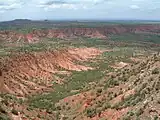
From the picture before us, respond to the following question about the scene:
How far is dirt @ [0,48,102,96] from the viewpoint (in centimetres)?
5559

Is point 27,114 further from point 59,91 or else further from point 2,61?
point 2,61

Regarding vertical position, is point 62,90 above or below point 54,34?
below

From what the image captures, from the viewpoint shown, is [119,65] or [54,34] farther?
[54,34]

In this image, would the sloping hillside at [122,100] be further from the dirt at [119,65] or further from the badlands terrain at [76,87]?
the dirt at [119,65]

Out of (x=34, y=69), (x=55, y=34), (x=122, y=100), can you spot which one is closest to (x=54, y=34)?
(x=55, y=34)

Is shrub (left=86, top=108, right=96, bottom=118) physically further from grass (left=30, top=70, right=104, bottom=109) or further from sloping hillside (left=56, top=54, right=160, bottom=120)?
grass (left=30, top=70, right=104, bottom=109)

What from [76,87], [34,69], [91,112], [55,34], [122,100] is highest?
[122,100]

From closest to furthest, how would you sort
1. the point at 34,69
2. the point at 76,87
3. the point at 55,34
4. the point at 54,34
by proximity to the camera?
the point at 76,87
the point at 34,69
the point at 54,34
the point at 55,34

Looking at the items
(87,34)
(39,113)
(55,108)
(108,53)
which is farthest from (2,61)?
(87,34)

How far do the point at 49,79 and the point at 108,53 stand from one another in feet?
174

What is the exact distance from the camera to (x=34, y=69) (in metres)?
72.2

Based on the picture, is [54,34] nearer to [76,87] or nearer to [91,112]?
[76,87]

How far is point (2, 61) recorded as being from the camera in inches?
2589

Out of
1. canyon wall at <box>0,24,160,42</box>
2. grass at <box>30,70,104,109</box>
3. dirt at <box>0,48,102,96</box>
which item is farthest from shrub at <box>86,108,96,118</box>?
canyon wall at <box>0,24,160,42</box>
